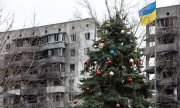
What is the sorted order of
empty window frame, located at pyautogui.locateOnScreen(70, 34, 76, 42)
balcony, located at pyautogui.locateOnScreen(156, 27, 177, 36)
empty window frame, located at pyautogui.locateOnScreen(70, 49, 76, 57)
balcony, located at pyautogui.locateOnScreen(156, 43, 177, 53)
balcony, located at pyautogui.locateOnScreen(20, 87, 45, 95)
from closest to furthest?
balcony, located at pyautogui.locateOnScreen(156, 27, 177, 36) < balcony, located at pyautogui.locateOnScreen(156, 43, 177, 53) < balcony, located at pyautogui.locateOnScreen(20, 87, 45, 95) < empty window frame, located at pyautogui.locateOnScreen(70, 49, 76, 57) < empty window frame, located at pyautogui.locateOnScreen(70, 34, 76, 42)

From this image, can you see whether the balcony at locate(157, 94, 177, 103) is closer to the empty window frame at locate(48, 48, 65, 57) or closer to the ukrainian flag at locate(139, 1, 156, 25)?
the empty window frame at locate(48, 48, 65, 57)

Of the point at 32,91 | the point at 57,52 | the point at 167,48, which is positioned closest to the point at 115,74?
the point at 167,48

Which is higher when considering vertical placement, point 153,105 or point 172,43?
point 172,43

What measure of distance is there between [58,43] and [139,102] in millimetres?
43029

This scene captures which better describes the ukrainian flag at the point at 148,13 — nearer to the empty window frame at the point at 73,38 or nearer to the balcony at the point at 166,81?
the balcony at the point at 166,81

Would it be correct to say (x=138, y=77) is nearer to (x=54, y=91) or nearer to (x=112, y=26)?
(x=112, y=26)

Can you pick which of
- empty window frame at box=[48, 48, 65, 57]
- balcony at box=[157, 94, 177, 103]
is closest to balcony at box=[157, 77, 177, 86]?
balcony at box=[157, 94, 177, 103]

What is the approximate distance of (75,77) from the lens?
57.0 meters

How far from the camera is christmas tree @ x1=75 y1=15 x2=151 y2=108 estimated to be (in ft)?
51.9

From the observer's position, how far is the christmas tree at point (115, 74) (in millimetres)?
15820

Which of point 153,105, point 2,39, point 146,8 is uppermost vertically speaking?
point 146,8

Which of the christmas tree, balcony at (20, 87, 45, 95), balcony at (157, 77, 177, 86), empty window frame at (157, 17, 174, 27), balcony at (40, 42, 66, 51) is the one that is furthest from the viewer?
balcony at (40, 42, 66, 51)

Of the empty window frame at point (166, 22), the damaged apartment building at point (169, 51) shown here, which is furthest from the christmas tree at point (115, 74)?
the empty window frame at point (166, 22)

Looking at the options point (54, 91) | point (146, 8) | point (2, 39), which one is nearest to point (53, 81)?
point (54, 91)
